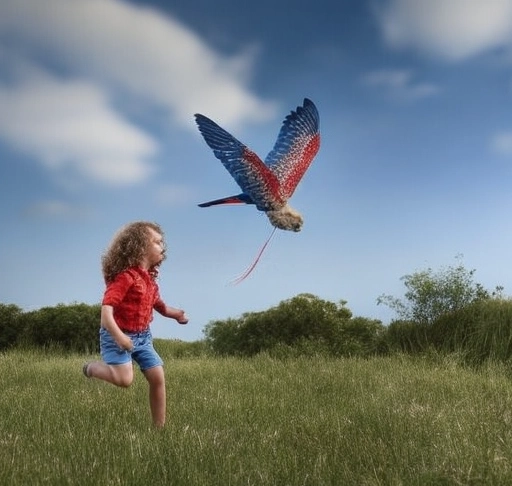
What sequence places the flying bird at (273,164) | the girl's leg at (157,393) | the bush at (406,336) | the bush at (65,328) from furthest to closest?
the bush at (65,328) → the bush at (406,336) → the girl's leg at (157,393) → the flying bird at (273,164)

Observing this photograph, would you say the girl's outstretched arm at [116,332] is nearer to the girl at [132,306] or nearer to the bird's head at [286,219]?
the girl at [132,306]

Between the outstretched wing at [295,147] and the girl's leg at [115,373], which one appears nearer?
the outstretched wing at [295,147]

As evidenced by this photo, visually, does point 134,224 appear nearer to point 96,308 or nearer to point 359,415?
point 359,415

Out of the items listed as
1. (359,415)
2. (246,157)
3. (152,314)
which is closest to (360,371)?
(359,415)

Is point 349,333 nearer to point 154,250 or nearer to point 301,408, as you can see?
point 301,408

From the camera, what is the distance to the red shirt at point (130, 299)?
5.31 m

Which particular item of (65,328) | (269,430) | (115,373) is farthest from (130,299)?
(65,328)

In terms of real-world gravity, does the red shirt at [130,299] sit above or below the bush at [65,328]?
below

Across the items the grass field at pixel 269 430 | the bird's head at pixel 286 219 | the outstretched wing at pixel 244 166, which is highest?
the outstretched wing at pixel 244 166

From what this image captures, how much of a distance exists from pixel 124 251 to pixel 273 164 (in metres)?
1.51

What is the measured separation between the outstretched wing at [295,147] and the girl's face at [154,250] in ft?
4.33

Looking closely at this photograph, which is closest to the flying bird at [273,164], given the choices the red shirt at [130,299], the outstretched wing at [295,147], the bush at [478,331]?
the outstretched wing at [295,147]

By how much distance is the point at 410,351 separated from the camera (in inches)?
473

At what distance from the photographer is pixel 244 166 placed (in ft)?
15.2
